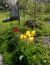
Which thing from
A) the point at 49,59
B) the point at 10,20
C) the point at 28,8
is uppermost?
the point at 49,59

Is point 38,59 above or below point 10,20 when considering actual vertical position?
above

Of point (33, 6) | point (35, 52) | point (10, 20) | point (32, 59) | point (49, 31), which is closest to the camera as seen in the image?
point (32, 59)

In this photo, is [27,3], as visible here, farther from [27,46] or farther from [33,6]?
[27,46]

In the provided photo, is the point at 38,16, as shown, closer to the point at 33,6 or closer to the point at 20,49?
the point at 33,6

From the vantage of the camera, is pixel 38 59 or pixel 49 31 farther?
pixel 49 31

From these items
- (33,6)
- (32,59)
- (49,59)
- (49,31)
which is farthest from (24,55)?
(33,6)

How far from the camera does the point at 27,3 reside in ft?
60.4

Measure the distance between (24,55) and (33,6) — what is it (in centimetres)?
1129

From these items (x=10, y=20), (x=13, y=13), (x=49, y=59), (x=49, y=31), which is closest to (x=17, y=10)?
(x=13, y=13)

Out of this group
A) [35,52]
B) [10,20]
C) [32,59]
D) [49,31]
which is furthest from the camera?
[10,20]

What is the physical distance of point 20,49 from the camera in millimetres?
7383

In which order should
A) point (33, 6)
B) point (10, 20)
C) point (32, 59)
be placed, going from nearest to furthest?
point (32, 59) < point (33, 6) < point (10, 20)

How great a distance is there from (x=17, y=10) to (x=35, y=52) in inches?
440

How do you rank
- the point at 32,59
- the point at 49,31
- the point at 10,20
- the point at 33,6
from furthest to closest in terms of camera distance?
1. the point at 10,20
2. the point at 33,6
3. the point at 49,31
4. the point at 32,59
